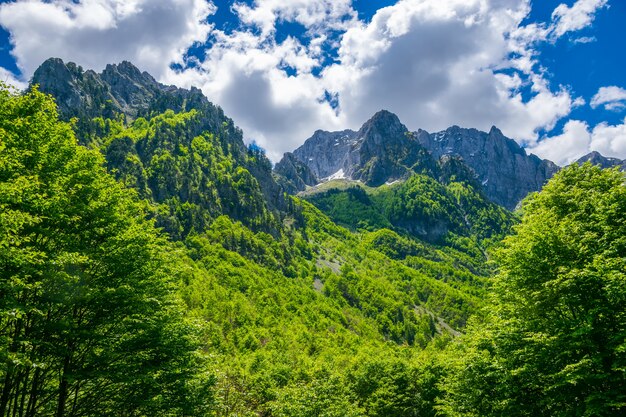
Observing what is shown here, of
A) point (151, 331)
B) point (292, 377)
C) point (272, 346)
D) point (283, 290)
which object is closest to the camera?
point (151, 331)

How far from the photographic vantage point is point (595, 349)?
1623 centimetres

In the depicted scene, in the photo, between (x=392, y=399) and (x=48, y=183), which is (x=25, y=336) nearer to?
(x=48, y=183)

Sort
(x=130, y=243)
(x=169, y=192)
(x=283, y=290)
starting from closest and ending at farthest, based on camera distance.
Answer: (x=130, y=243) → (x=283, y=290) → (x=169, y=192)

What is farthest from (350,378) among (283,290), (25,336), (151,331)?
(283,290)

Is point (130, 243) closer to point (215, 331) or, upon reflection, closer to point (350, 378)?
point (350, 378)

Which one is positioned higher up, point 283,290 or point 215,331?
point 283,290

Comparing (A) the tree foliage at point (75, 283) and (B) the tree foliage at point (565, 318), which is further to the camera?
(B) the tree foliage at point (565, 318)

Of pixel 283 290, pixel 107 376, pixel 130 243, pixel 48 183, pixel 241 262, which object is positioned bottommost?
pixel 107 376

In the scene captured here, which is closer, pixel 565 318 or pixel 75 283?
pixel 75 283

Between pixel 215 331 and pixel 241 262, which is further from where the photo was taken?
pixel 241 262

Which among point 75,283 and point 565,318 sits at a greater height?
point 75,283

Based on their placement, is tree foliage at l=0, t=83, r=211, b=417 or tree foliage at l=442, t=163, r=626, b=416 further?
tree foliage at l=442, t=163, r=626, b=416

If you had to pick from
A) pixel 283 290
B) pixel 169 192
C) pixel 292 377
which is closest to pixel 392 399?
pixel 292 377

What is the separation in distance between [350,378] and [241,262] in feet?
386
